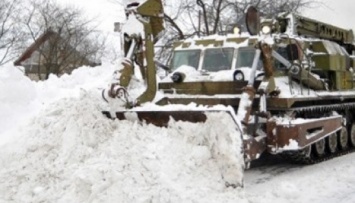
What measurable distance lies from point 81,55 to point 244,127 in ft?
107

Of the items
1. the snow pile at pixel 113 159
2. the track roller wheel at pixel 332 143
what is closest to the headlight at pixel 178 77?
the snow pile at pixel 113 159

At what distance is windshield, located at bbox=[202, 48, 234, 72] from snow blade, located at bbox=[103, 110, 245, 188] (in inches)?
117

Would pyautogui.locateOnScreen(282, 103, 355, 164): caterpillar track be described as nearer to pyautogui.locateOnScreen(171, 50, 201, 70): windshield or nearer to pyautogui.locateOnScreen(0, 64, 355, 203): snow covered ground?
pyautogui.locateOnScreen(0, 64, 355, 203): snow covered ground

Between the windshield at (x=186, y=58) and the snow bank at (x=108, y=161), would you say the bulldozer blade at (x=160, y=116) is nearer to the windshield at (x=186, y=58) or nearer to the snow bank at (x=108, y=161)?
the snow bank at (x=108, y=161)

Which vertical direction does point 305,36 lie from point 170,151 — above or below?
above

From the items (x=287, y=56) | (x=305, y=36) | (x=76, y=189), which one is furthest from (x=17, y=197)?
(x=305, y=36)

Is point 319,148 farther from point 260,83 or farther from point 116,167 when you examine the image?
point 116,167

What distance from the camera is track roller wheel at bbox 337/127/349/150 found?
12.3 meters

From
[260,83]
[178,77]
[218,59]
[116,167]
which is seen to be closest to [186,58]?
[218,59]

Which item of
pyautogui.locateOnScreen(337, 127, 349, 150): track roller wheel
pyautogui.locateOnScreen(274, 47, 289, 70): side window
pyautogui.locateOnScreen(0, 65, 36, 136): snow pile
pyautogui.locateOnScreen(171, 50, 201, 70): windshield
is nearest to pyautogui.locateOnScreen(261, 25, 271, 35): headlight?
pyautogui.locateOnScreen(274, 47, 289, 70): side window

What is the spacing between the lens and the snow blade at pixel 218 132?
7355 millimetres

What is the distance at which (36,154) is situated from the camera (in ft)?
24.7

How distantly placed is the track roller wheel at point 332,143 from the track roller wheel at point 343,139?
224 millimetres

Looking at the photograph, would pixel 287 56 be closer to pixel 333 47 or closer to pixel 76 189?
pixel 333 47
